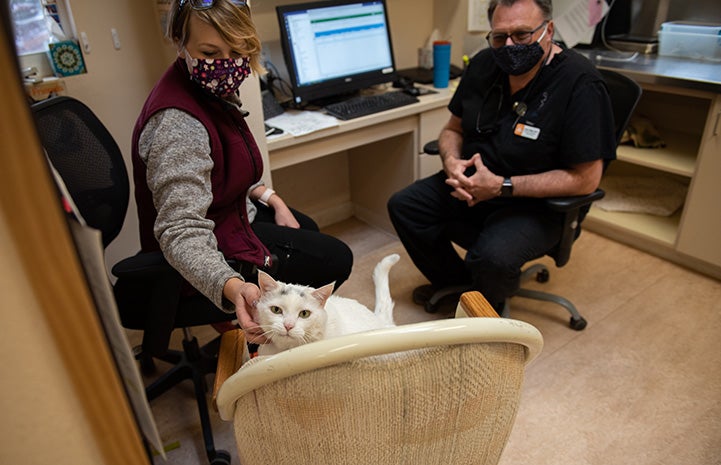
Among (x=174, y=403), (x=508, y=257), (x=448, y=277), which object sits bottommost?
(x=174, y=403)

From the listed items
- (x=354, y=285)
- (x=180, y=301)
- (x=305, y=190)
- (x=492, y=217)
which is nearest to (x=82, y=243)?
(x=180, y=301)

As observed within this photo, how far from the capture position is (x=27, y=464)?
333 mm

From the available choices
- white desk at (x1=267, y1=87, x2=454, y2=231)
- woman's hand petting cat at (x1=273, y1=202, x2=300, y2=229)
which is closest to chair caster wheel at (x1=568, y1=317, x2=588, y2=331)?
white desk at (x1=267, y1=87, x2=454, y2=231)

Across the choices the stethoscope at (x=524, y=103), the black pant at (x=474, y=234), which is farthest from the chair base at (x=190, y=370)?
the stethoscope at (x=524, y=103)

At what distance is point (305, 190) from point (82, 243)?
2649 mm

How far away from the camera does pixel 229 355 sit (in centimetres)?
91

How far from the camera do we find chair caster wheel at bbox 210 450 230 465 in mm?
1568

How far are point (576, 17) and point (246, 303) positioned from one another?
7.97 feet

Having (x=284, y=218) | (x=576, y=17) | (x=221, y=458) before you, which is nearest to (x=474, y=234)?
(x=284, y=218)

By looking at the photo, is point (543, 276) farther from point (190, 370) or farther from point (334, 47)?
point (190, 370)

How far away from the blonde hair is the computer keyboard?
92cm

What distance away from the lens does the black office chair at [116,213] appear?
1.31m

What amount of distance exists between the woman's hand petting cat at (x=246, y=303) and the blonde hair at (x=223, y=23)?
1.94 ft

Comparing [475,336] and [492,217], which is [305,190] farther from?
[475,336]
